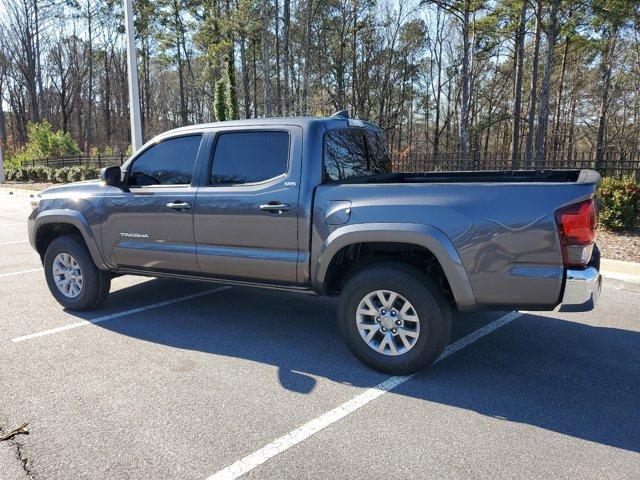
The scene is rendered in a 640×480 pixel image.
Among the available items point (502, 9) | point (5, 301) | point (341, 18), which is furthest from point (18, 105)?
point (5, 301)

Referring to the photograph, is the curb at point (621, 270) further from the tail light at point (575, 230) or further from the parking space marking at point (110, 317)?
the parking space marking at point (110, 317)

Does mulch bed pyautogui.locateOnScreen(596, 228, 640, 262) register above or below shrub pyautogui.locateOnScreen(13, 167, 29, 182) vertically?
below

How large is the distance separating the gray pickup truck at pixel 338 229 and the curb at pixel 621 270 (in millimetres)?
3093

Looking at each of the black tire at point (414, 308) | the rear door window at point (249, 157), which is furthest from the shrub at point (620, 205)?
the rear door window at point (249, 157)

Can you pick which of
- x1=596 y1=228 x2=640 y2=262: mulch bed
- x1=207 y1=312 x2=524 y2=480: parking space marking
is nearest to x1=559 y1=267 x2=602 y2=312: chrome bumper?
x1=207 y1=312 x2=524 y2=480: parking space marking

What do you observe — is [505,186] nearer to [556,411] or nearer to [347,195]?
[347,195]

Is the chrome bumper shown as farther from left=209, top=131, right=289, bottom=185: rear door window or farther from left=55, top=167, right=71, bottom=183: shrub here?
left=55, top=167, right=71, bottom=183: shrub

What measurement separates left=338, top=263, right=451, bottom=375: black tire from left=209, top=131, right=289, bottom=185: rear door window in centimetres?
117

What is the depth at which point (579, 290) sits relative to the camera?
319 centimetres

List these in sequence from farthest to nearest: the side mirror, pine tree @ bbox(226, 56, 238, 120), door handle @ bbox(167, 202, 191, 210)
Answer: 1. pine tree @ bbox(226, 56, 238, 120)
2. the side mirror
3. door handle @ bbox(167, 202, 191, 210)

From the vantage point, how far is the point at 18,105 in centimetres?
5388

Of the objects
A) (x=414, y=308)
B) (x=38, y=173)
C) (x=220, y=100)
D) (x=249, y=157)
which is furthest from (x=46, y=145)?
(x=414, y=308)

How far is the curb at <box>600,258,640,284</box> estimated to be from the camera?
6626 millimetres

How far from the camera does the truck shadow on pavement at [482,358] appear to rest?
326cm
